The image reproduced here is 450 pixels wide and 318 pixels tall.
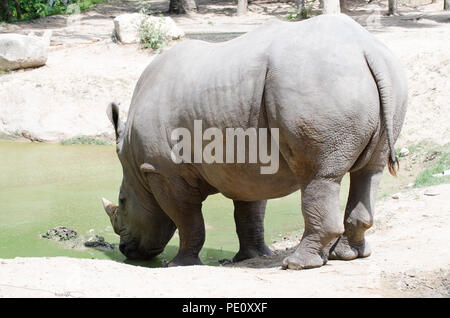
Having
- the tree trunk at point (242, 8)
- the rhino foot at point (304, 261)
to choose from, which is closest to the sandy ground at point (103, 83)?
A: the tree trunk at point (242, 8)

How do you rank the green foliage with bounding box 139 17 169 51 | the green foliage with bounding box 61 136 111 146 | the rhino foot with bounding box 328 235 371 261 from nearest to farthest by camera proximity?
the rhino foot with bounding box 328 235 371 261 → the green foliage with bounding box 61 136 111 146 → the green foliage with bounding box 139 17 169 51

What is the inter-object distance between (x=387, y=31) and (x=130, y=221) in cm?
1318

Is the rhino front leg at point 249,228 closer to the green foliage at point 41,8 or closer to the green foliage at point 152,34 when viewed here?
the green foliage at point 152,34

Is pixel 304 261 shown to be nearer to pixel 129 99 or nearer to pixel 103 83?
pixel 129 99

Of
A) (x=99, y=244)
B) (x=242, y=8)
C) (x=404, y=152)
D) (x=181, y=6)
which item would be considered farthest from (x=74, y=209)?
(x=181, y=6)

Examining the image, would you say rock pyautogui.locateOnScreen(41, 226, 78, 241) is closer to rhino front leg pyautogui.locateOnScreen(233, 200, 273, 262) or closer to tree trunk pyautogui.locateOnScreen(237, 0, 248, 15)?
rhino front leg pyautogui.locateOnScreen(233, 200, 273, 262)

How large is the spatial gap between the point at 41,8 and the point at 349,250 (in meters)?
22.8

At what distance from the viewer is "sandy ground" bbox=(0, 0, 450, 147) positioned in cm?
1346

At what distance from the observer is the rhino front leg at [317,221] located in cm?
518

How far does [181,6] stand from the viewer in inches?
1019

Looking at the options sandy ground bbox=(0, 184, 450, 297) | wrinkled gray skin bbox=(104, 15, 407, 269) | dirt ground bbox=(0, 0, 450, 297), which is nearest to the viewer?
sandy ground bbox=(0, 184, 450, 297)

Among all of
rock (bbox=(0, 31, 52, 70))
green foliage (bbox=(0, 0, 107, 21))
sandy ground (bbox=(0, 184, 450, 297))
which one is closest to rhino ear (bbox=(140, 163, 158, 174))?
sandy ground (bbox=(0, 184, 450, 297))

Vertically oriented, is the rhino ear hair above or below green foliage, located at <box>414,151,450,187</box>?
above

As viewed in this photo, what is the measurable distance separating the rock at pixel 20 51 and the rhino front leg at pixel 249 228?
438 inches
